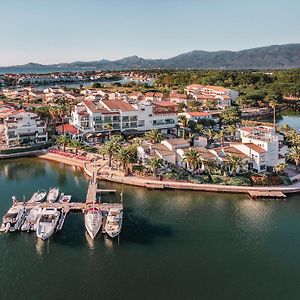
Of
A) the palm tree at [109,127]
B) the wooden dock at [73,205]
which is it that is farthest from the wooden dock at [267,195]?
the palm tree at [109,127]

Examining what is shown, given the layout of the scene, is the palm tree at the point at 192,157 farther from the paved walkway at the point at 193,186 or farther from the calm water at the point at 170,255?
the calm water at the point at 170,255

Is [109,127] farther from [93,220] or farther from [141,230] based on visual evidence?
[141,230]

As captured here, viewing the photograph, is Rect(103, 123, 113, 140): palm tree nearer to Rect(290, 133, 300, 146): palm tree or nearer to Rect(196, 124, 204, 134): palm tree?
Rect(196, 124, 204, 134): palm tree

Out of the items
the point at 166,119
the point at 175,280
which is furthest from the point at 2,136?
the point at 175,280

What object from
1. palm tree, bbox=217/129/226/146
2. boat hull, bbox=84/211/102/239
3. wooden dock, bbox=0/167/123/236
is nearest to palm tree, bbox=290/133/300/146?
palm tree, bbox=217/129/226/146

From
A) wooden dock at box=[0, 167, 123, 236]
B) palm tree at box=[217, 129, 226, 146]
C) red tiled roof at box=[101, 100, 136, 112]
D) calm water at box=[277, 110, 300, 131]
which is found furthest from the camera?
calm water at box=[277, 110, 300, 131]
